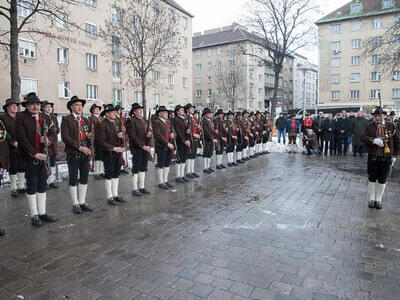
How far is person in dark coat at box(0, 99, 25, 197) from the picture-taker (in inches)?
285

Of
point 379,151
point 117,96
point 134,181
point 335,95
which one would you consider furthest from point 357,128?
point 335,95

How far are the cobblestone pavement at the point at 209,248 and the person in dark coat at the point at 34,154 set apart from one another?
13.1 inches

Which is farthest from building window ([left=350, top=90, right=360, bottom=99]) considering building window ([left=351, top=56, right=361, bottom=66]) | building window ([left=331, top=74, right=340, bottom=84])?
building window ([left=351, top=56, right=361, bottom=66])

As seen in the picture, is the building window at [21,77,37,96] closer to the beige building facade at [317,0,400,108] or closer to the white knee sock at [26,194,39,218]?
the white knee sock at [26,194,39,218]

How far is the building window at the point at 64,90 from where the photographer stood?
28.4 m

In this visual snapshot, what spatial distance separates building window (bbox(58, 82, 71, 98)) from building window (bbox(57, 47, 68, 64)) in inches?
74.5

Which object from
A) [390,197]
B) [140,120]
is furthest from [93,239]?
[390,197]

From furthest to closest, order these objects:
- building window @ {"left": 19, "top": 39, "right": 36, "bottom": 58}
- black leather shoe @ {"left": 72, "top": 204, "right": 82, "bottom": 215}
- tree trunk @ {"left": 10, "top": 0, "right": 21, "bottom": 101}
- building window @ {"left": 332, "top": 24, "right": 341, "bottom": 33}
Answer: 1. building window @ {"left": 332, "top": 24, "right": 341, "bottom": 33}
2. building window @ {"left": 19, "top": 39, "right": 36, "bottom": 58}
3. tree trunk @ {"left": 10, "top": 0, "right": 21, "bottom": 101}
4. black leather shoe @ {"left": 72, "top": 204, "right": 82, "bottom": 215}

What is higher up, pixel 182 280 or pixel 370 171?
pixel 370 171

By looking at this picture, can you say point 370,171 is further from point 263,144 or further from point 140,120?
point 263,144

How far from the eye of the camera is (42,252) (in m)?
4.55

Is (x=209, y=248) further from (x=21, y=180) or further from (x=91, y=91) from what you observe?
(x=91, y=91)

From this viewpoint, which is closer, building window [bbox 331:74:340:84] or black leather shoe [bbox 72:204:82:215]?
black leather shoe [bbox 72:204:82:215]

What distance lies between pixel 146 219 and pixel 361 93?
53887 mm
